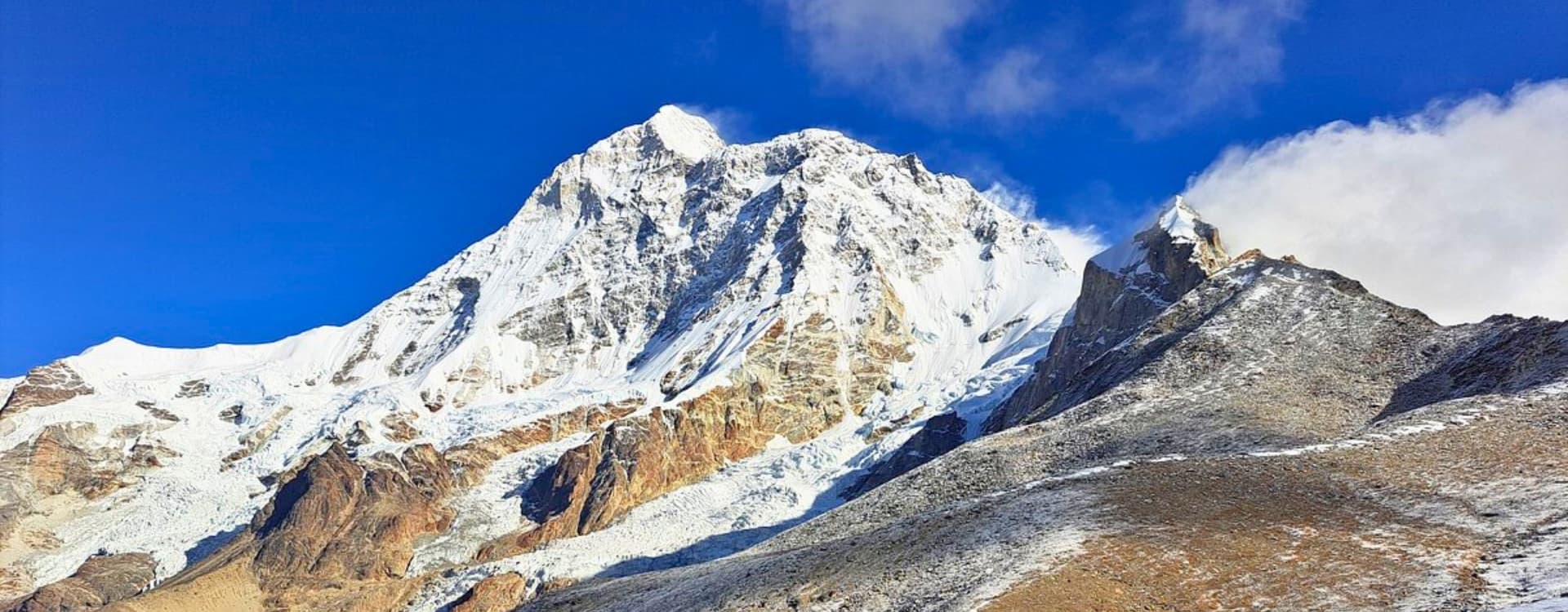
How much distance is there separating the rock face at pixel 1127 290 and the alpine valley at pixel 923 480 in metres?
0.76

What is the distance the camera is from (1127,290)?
140m

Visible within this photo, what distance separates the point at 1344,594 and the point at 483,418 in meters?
177

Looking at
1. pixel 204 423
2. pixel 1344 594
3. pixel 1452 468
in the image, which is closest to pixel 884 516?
pixel 1452 468

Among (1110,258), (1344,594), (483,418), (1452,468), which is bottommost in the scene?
(1344,594)

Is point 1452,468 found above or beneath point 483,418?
beneath

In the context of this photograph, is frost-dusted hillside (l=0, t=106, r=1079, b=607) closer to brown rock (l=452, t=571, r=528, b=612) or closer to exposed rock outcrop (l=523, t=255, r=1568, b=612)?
brown rock (l=452, t=571, r=528, b=612)

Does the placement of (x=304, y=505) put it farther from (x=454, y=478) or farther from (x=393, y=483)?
(x=454, y=478)

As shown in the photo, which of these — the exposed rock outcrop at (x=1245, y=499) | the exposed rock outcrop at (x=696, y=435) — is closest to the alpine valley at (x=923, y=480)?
the exposed rock outcrop at (x=1245, y=499)

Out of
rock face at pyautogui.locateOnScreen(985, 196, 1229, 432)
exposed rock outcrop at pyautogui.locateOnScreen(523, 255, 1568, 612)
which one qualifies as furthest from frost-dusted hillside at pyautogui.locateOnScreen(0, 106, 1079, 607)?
exposed rock outcrop at pyautogui.locateOnScreen(523, 255, 1568, 612)

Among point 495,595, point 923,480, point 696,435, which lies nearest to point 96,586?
point 495,595

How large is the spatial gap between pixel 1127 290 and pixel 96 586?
5774 inches

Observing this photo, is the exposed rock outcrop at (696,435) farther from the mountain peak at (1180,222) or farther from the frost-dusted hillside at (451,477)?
the mountain peak at (1180,222)

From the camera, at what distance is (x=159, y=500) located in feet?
557

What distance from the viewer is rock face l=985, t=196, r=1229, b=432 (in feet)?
423
